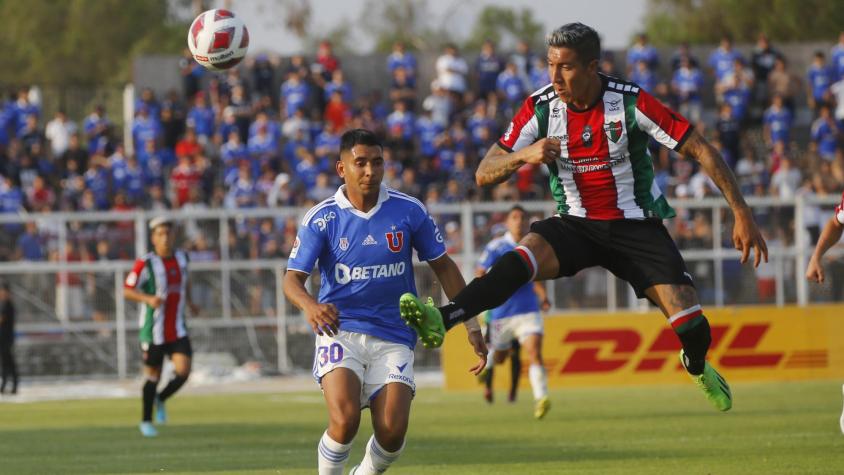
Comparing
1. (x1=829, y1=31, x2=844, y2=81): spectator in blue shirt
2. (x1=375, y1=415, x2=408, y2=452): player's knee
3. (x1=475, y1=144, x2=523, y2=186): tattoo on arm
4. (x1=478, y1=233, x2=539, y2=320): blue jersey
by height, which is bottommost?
(x1=375, y1=415, x2=408, y2=452): player's knee

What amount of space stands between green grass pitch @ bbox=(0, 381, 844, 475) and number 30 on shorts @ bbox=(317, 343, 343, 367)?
317cm

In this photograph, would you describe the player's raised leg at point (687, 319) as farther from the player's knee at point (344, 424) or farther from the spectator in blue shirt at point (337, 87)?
the spectator in blue shirt at point (337, 87)

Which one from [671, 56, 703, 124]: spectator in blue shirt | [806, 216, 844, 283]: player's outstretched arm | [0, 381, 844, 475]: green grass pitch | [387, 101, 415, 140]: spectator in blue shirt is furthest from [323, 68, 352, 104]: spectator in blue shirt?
[806, 216, 844, 283]: player's outstretched arm

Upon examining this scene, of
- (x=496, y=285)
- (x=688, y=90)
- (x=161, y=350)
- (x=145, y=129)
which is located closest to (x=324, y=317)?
(x=496, y=285)

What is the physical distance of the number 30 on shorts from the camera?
881 centimetres

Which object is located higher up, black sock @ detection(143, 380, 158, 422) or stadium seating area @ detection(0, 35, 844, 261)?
stadium seating area @ detection(0, 35, 844, 261)

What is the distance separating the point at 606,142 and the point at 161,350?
892cm

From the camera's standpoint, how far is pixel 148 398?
16234 mm

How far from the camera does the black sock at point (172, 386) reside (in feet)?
56.2

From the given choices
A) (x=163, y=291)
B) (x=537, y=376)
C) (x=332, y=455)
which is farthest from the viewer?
(x=537, y=376)

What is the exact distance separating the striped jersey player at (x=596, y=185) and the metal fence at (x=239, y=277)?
14927mm

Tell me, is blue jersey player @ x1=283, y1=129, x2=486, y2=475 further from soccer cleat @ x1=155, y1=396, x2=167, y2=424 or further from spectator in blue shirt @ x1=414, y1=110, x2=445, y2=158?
spectator in blue shirt @ x1=414, y1=110, x2=445, y2=158

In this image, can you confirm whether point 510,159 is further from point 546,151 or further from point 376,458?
point 376,458

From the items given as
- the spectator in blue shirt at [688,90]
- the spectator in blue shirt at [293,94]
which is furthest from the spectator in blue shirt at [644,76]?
the spectator in blue shirt at [293,94]
